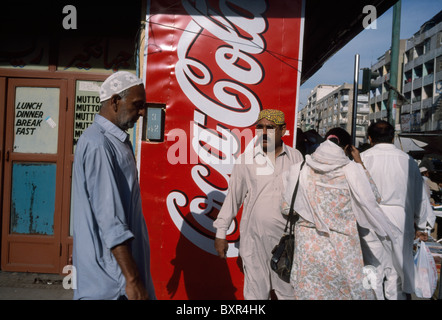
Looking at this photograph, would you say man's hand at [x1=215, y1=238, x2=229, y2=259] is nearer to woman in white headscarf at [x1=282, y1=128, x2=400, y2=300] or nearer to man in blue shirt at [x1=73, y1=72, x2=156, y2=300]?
woman in white headscarf at [x1=282, y1=128, x2=400, y2=300]

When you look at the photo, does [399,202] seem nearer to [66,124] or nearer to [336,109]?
[66,124]

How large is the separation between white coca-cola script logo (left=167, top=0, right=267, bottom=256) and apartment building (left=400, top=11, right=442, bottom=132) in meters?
50.5

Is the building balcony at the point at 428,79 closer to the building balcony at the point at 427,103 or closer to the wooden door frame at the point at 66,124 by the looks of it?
the building balcony at the point at 427,103

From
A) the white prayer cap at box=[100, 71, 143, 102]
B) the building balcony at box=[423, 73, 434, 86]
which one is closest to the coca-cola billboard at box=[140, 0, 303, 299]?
the white prayer cap at box=[100, 71, 143, 102]

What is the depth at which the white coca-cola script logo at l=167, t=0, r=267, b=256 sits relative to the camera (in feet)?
12.2

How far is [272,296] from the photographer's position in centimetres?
312

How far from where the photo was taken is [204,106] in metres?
3.74

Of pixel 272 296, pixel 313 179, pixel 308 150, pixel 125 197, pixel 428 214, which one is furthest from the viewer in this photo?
pixel 308 150

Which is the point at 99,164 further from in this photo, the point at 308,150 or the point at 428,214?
the point at 308,150

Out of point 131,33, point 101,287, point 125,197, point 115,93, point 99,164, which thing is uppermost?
point 131,33

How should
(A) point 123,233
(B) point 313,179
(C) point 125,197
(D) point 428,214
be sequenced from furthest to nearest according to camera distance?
1. (D) point 428,214
2. (B) point 313,179
3. (C) point 125,197
4. (A) point 123,233

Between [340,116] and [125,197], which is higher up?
[340,116]

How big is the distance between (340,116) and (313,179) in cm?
10671

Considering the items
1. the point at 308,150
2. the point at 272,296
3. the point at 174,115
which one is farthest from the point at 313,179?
the point at 308,150
